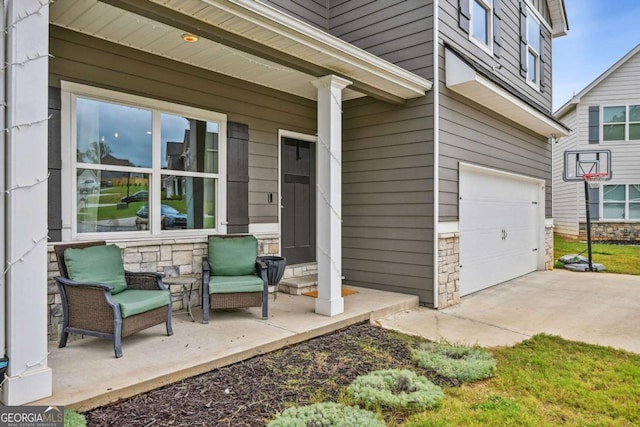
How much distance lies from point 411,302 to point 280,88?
3.33 metres

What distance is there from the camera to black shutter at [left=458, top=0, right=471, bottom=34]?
5.96 meters

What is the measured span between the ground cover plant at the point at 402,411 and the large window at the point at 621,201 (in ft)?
42.3

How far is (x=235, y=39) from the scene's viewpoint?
3592mm

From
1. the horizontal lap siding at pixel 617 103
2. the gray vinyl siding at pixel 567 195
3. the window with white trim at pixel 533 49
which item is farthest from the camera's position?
the gray vinyl siding at pixel 567 195

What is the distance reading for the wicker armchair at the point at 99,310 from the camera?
3.21m

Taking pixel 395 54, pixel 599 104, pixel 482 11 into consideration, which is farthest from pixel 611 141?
pixel 395 54

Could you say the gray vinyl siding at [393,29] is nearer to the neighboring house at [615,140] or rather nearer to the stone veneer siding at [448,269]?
the stone veneer siding at [448,269]

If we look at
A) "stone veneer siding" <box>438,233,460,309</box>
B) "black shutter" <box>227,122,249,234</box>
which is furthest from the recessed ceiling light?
"stone veneer siding" <box>438,233,460,309</box>

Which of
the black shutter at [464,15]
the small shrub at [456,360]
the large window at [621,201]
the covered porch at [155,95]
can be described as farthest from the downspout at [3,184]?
the large window at [621,201]

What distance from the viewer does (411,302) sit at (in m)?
5.29

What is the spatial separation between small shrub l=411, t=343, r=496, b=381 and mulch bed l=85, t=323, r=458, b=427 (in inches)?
3.5

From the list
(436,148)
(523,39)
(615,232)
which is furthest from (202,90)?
(615,232)

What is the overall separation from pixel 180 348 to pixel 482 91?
5.09m

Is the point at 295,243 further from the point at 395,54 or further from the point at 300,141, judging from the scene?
the point at 395,54
